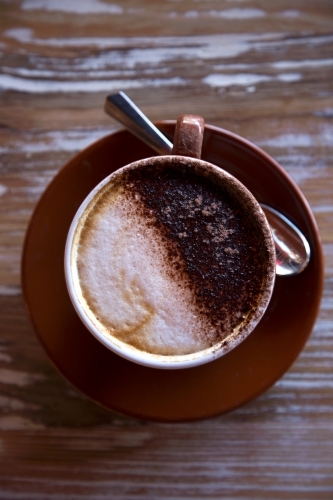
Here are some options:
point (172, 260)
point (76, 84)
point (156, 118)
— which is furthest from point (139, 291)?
point (76, 84)

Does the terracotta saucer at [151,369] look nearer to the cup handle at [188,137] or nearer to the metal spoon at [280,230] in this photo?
the metal spoon at [280,230]

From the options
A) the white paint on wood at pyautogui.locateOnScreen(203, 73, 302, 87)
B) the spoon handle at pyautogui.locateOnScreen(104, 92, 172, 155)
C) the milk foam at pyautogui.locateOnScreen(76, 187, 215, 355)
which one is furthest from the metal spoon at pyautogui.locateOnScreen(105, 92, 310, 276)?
the white paint on wood at pyautogui.locateOnScreen(203, 73, 302, 87)

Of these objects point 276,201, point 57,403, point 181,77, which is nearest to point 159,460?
point 57,403

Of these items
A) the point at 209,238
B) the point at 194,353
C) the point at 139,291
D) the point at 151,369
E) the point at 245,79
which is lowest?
the point at 151,369

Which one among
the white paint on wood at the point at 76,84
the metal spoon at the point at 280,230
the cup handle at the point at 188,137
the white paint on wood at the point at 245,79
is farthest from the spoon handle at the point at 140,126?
the white paint on wood at the point at 245,79

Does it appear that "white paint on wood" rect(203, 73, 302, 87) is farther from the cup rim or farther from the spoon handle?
the cup rim

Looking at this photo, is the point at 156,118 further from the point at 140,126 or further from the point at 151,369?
the point at 151,369

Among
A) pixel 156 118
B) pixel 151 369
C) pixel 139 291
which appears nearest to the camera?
pixel 139 291
